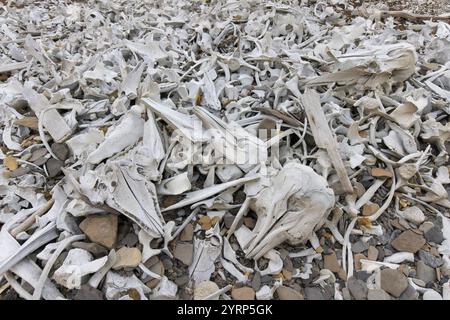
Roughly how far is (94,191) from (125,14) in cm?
209

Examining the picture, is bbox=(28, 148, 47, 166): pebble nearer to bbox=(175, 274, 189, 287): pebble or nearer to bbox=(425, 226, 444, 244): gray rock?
bbox=(175, 274, 189, 287): pebble

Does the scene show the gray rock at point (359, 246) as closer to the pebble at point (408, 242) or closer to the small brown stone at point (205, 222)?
the pebble at point (408, 242)

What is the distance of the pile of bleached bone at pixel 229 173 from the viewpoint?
4.58 feet

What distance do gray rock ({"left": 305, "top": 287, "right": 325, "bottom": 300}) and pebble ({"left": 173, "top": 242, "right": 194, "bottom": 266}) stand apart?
1.46 feet

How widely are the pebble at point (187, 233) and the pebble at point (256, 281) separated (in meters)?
0.29

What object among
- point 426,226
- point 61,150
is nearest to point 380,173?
point 426,226

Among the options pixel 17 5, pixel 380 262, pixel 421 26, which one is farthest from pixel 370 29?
pixel 17 5

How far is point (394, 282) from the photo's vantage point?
1357mm

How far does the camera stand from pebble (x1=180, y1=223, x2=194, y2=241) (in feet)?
4.89

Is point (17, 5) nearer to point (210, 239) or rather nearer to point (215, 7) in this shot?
point (215, 7)

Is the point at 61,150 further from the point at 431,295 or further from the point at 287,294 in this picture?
the point at 431,295

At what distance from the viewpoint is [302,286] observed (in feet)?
4.58

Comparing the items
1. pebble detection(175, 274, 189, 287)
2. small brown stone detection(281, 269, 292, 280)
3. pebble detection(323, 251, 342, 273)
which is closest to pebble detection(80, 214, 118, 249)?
pebble detection(175, 274, 189, 287)

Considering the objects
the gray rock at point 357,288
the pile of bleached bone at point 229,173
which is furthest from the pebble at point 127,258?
the gray rock at point 357,288
